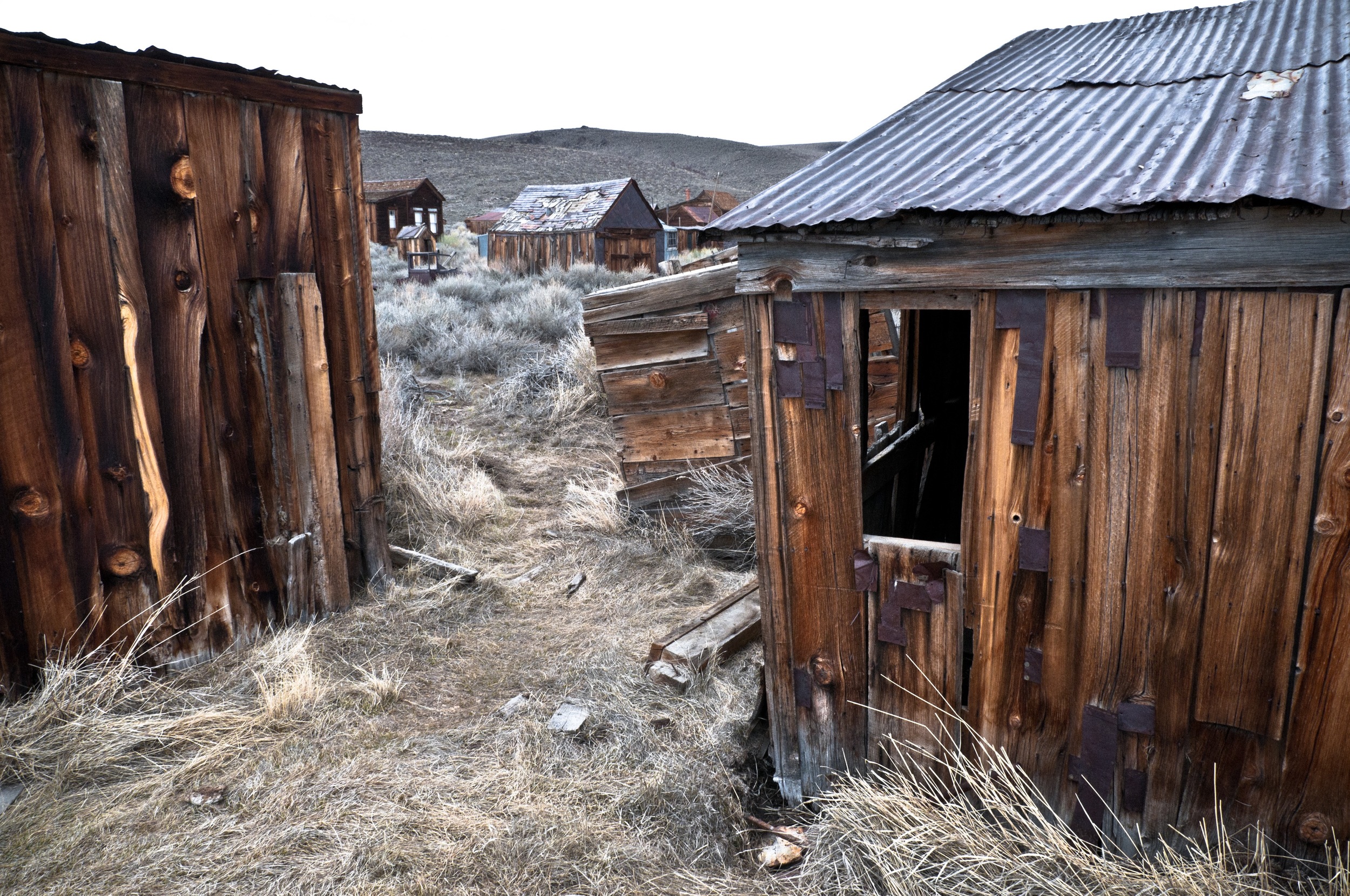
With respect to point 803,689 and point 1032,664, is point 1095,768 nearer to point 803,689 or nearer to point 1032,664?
point 1032,664

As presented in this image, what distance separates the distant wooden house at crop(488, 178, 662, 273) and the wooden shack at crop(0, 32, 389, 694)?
69.8 feet

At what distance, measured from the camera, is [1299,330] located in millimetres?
2271

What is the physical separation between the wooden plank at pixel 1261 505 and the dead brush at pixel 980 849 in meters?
0.46

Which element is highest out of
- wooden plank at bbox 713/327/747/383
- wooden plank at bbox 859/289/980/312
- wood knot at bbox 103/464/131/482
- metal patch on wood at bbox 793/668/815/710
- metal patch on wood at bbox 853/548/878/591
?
wooden plank at bbox 859/289/980/312

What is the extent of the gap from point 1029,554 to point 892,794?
1.02m

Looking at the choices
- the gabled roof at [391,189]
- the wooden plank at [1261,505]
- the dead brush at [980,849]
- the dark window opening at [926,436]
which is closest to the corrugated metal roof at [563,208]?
the gabled roof at [391,189]

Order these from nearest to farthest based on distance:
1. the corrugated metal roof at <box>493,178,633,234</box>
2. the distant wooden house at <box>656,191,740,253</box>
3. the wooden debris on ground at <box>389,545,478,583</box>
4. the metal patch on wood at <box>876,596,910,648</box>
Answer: the metal patch on wood at <box>876,596,910,648</box>
the wooden debris on ground at <box>389,545,478,583</box>
the corrugated metal roof at <box>493,178,633,234</box>
the distant wooden house at <box>656,191,740,253</box>

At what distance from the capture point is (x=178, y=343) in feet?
13.3

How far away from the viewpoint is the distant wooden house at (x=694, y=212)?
36.2 meters

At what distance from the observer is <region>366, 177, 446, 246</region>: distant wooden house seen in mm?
35938

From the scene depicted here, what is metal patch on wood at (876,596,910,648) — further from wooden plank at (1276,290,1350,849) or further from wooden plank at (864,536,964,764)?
wooden plank at (1276,290,1350,849)

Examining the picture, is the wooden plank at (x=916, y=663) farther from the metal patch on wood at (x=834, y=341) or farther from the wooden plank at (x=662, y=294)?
the wooden plank at (x=662, y=294)

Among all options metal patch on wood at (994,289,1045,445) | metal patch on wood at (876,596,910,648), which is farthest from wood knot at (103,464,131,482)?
metal patch on wood at (994,289,1045,445)

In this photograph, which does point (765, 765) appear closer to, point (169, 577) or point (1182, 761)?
point (1182, 761)
